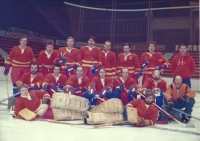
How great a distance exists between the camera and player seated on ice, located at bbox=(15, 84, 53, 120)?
310 cm

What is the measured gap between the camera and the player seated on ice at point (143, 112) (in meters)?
2.95

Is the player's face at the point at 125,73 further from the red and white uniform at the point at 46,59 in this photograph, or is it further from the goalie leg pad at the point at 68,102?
the red and white uniform at the point at 46,59

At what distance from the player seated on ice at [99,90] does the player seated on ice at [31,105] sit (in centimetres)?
53

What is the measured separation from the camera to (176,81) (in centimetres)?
337

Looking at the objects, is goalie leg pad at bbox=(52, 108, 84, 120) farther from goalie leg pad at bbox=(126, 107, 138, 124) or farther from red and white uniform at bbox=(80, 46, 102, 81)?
red and white uniform at bbox=(80, 46, 102, 81)

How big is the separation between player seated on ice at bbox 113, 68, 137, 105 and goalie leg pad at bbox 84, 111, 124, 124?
1.58ft

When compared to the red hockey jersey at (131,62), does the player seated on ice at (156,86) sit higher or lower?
lower

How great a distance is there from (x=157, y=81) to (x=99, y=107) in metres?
0.90

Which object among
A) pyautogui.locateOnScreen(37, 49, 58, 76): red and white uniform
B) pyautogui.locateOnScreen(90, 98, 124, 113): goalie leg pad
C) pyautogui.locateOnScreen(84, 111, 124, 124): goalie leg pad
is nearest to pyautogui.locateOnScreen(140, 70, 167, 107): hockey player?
pyautogui.locateOnScreen(90, 98, 124, 113): goalie leg pad

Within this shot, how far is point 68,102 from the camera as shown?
3.23 m

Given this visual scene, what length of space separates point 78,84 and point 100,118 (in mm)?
833

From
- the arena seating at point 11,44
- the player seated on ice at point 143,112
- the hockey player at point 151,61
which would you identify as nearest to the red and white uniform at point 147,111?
the player seated on ice at point 143,112

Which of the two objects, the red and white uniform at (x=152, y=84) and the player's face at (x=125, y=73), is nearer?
the red and white uniform at (x=152, y=84)

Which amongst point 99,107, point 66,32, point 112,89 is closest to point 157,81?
point 112,89
